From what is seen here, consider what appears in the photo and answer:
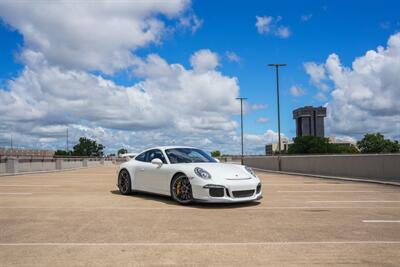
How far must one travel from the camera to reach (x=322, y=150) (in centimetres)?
Result: 12212

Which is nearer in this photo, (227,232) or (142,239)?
(142,239)

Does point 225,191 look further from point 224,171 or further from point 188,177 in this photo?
point 188,177

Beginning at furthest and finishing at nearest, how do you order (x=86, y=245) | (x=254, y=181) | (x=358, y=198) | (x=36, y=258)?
(x=358, y=198) < (x=254, y=181) < (x=86, y=245) < (x=36, y=258)

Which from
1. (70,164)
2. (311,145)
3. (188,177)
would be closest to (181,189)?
(188,177)

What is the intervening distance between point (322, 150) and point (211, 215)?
119 meters

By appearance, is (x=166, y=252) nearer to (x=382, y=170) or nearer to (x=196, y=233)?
(x=196, y=233)

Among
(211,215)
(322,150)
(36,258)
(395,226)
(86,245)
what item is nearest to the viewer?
(36,258)

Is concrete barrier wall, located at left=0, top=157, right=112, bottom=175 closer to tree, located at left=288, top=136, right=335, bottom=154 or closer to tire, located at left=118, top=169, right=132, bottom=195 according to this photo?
tire, located at left=118, top=169, right=132, bottom=195

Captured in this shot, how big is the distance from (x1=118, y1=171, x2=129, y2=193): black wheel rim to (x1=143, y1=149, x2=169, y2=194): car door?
843mm

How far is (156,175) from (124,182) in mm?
1606

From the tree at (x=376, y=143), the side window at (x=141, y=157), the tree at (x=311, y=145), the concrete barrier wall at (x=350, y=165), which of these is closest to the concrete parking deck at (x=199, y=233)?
the side window at (x=141, y=157)

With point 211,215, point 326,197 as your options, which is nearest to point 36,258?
point 211,215

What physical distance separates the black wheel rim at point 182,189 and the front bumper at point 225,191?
8.3 inches

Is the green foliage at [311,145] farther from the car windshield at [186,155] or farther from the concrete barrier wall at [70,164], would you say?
the car windshield at [186,155]
